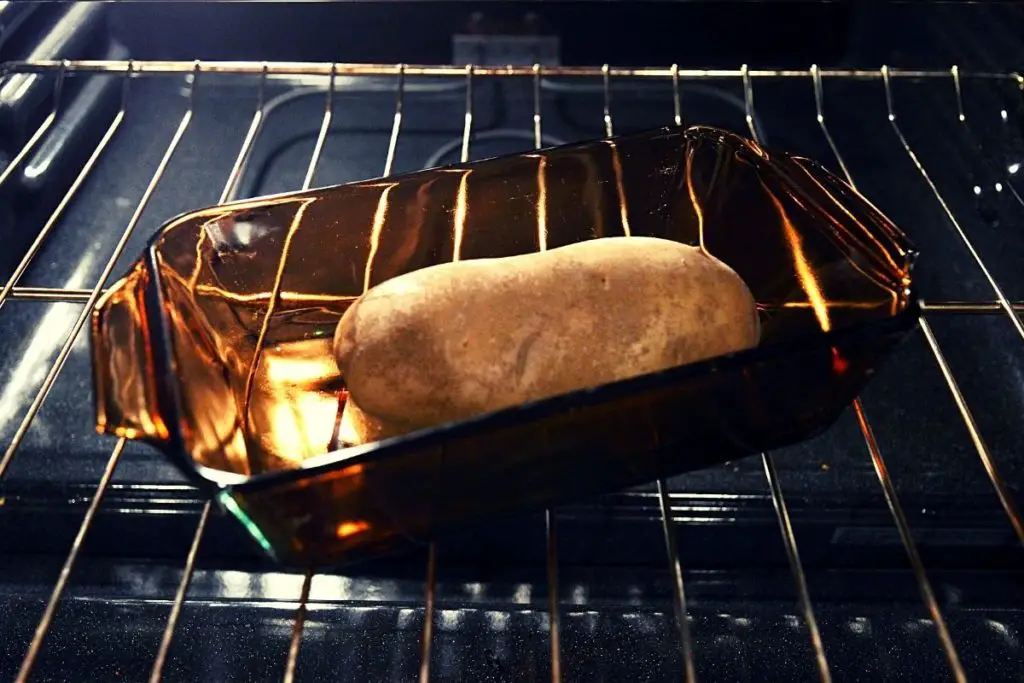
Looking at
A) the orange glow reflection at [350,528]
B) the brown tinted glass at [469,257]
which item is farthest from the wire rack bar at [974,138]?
the orange glow reflection at [350,528]

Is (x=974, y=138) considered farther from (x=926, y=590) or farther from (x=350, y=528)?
(x=350, y=528)

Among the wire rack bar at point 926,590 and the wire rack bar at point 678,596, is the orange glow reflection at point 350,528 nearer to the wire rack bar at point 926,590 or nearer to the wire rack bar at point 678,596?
the wire rack bar at point 678,596

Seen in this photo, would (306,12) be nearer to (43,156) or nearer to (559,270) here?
(43,156)

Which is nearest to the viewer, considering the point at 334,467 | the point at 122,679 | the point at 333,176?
the point at 334,467

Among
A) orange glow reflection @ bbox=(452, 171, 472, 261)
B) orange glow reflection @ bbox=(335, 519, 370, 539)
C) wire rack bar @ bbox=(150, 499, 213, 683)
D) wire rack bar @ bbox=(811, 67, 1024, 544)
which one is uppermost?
orange glow reflection @ bbox=(452, 171, 472, 261)

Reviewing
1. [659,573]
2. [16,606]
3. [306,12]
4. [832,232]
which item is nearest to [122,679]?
[16,606]

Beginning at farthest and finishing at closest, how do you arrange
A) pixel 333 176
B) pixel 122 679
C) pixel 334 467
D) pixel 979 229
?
pixel 333 176 → pixel 979 229 → pixel 122 679 → pixel 334 467

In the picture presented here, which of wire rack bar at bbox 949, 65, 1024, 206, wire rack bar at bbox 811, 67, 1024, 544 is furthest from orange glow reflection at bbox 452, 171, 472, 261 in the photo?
wire rack bar at bbox 949, 65, 1024, 206

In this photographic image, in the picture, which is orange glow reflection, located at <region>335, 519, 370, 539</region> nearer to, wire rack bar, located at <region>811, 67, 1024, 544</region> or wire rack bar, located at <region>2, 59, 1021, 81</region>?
wire rack bar, located at <region>811, 67, 1024, 544</region>
